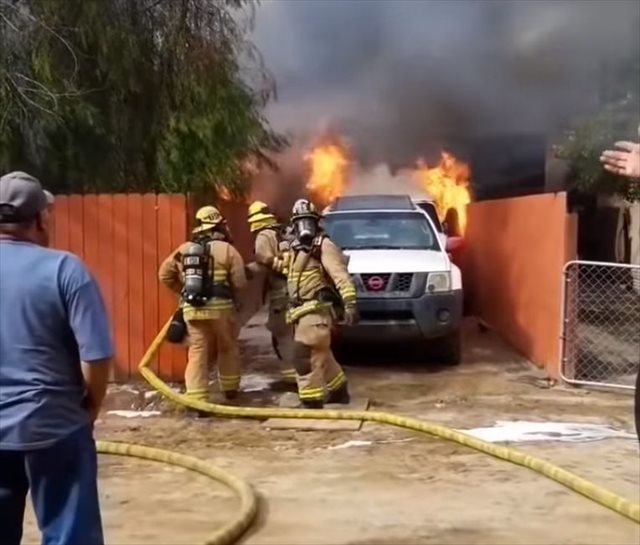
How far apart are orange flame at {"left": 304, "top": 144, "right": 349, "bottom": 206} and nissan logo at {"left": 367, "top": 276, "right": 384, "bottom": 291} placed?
11046mm

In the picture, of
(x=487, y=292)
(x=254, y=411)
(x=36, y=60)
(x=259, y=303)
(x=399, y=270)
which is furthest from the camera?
(x=259, y=303)

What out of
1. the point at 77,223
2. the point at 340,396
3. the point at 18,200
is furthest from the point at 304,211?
the point at 18,200

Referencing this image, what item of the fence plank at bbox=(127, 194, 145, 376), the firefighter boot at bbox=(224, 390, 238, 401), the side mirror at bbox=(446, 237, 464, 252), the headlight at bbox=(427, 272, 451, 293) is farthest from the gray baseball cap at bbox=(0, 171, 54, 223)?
the side mirror at bbox=(446, 237, 464, 252)

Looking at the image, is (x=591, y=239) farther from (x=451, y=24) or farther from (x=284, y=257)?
(x=284, y=257)

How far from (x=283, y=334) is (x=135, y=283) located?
1.36m

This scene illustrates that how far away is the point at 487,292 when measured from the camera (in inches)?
509

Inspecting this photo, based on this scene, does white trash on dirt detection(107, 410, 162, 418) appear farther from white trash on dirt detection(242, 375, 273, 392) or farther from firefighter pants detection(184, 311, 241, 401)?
white trash on dirt detection(242, 375, 273, 392)

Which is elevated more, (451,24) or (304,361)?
(451,24)

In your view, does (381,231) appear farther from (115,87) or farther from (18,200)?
(18,200)

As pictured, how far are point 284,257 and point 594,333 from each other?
5.14m

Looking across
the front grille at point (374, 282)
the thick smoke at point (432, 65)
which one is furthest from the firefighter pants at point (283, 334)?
the thick smoke at point (432, 65)

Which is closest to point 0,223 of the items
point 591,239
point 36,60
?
point 36,60

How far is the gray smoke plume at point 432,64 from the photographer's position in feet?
53.8

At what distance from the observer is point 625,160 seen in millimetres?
3373
